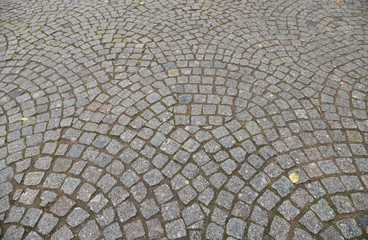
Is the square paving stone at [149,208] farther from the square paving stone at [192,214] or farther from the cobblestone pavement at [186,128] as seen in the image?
the square paving stone at [192,214]

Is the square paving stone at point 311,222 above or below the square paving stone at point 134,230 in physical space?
above

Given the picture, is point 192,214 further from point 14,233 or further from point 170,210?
point 14,233

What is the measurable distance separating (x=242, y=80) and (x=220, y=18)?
8.39 feet

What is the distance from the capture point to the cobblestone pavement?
9.48 feet

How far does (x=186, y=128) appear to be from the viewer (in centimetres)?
382

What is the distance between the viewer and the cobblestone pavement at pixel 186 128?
2.89m

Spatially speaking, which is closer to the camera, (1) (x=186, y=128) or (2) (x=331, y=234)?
(2) (x=331, y=234)

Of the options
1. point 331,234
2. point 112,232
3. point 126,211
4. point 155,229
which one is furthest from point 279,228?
point 112,232

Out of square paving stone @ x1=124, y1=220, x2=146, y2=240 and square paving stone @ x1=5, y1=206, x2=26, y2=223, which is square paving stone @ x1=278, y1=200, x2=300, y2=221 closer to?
square paving stone @ x1=124, y1=220, x2=146, y2=240

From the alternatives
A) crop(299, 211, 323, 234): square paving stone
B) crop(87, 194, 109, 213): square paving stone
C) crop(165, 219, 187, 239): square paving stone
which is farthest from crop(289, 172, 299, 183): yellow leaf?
crop(87, 194, 109, 213): square paving stone

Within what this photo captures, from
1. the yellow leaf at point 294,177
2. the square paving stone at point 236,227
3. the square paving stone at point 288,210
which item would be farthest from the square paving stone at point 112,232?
the yellow leaf at point 294,177

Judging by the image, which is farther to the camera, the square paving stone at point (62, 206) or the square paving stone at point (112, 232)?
the square paving stone at point (62, 206)

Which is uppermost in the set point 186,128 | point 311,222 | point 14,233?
point 186,128

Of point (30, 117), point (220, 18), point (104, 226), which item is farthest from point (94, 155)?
point (220, 18)
